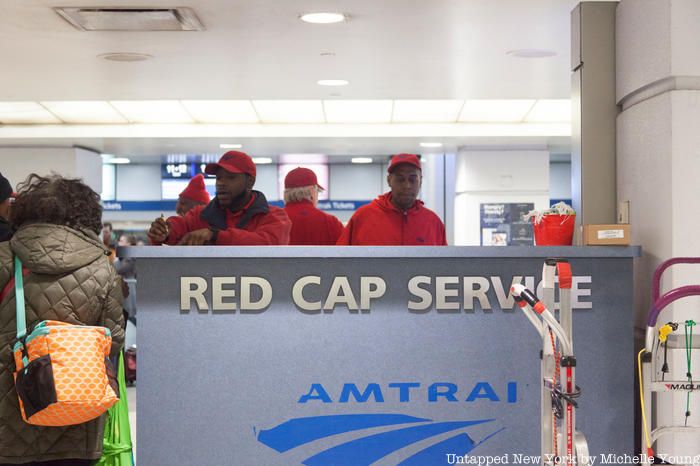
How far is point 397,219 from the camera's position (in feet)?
18.8

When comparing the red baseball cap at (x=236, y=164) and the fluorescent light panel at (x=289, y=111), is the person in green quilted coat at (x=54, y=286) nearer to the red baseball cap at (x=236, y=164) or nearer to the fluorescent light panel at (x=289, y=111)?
the red baseball cap at (x=236, y=164)

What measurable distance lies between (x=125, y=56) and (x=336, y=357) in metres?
3.49

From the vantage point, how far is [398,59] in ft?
22.5

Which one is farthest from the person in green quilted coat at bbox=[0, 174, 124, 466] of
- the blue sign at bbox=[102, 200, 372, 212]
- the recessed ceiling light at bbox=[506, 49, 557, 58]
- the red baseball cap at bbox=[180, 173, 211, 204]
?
the blue sign at bbox=[102, 200, 372, 212]

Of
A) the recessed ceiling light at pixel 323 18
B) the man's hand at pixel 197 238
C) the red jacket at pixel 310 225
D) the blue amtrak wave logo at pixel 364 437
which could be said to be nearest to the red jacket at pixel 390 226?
the red jacket at pixel 310 225

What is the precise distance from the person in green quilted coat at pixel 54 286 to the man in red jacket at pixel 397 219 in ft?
7.16

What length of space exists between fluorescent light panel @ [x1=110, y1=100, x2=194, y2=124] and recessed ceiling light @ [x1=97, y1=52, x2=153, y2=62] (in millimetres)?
3467

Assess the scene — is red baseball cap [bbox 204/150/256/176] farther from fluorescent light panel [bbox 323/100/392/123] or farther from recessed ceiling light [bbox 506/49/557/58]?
fluorescent light panel [bbox 323/100/392/123]

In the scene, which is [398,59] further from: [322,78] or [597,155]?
[597,155]

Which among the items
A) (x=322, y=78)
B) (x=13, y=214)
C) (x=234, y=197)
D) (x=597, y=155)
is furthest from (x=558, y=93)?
(x=13, y=214)

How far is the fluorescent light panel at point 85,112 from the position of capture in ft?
34.4

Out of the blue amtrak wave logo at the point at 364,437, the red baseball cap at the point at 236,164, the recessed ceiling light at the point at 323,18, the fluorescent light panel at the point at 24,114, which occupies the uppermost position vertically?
the fluorescent light panel at the point at 24,114

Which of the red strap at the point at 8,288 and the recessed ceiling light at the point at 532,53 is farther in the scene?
the recessed ceiling light at the point at 532,53

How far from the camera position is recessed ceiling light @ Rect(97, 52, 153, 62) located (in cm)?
669
